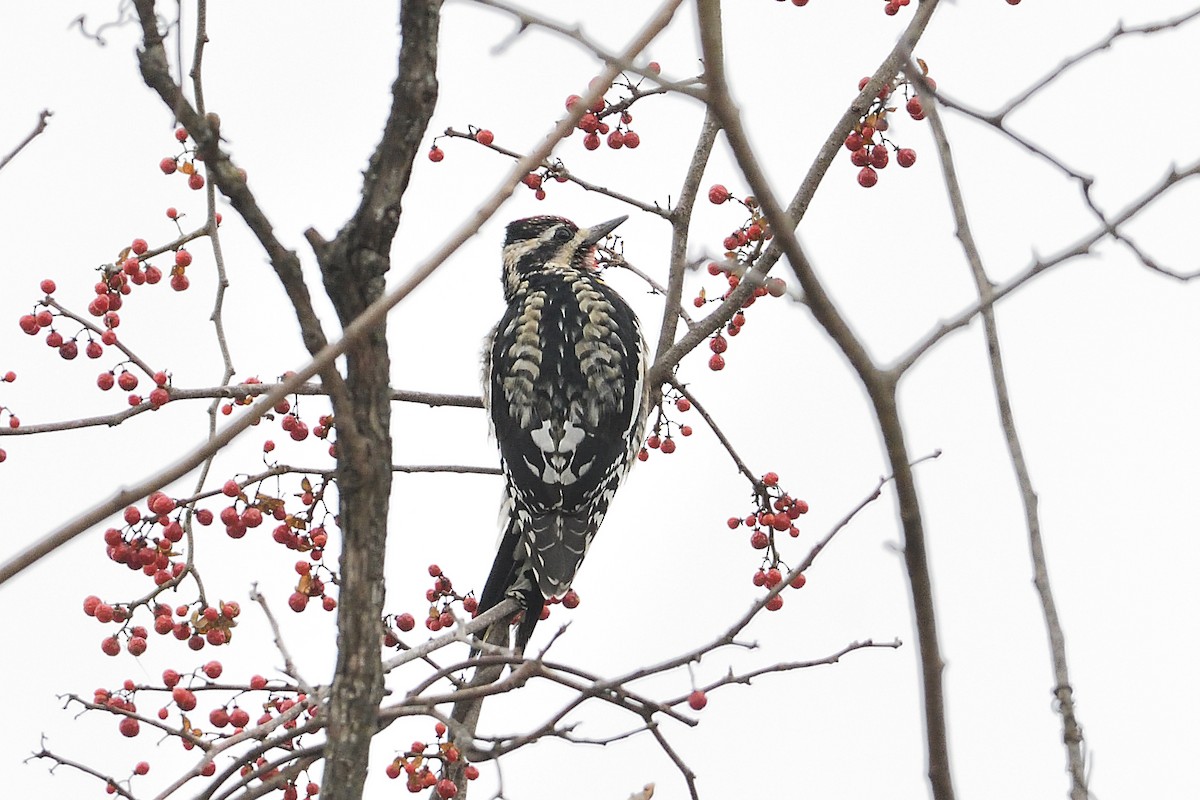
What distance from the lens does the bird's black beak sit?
5.65m

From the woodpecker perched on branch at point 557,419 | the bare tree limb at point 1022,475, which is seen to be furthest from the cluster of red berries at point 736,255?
the bare tree limb at point 1022,475

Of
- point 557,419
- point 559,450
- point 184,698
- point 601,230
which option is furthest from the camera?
point 601,230

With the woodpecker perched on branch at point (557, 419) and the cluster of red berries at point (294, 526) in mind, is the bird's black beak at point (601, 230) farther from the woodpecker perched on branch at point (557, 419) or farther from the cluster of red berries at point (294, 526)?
the cluster of red berries at point (294, 526)

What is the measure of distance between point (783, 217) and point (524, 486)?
315 centimetres

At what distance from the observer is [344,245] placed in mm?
1984

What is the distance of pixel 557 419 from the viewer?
15.8 feet

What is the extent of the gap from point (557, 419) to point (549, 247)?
50.0 inches

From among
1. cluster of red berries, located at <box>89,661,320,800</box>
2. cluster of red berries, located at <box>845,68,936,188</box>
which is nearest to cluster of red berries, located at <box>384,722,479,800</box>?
cluster of red berries, located at <box>89,661,320,800</box>

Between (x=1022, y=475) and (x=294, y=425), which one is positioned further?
(x=294, y=425)

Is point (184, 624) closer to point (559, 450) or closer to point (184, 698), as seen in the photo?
point (184, 698)

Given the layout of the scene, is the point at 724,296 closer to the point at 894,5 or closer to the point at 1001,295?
the point at 894,5

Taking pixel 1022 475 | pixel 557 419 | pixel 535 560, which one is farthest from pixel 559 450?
pixel 1022 475

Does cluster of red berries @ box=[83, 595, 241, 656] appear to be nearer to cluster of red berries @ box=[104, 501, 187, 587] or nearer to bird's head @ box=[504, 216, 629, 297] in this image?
cluster of red berries @ box=[104, 501, 187, 587]

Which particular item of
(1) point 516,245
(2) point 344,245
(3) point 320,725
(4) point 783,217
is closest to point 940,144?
(4) point 783,217
